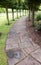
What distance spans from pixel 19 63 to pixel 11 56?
74cm

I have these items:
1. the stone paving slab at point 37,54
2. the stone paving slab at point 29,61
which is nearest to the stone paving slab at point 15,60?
the stone paving slab at point 29,61

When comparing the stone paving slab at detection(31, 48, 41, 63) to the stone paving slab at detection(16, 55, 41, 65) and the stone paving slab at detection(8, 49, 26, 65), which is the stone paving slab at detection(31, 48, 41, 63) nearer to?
the stone paving slab at detection(16, 55, 41, 65)

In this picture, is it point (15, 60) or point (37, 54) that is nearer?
point (15, 60)

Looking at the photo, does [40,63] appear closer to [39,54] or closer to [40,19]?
[39,54]

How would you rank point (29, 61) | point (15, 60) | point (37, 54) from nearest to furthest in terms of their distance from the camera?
1. point (29, 61)
2. point (15, 60)
3. point (37, 54)

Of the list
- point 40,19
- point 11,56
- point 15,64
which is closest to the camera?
point 15,64

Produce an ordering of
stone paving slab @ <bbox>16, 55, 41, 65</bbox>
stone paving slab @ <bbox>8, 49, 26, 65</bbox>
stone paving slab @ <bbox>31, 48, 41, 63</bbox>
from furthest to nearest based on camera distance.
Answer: stone paving slab @ <bbox>31, 48, 41, 63</bbox> → stone paving slab @ <bbox>8, 49, 26, 65</bbox> → stone paving slab @ <bbox>16, 55, 41, 65</bbox>

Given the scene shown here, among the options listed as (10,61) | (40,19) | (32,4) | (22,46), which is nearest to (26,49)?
(22,46)

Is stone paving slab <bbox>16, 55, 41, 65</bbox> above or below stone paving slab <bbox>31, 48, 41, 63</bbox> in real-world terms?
below

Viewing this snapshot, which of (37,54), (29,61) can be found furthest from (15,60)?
(37,54)

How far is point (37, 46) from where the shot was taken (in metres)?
6.16

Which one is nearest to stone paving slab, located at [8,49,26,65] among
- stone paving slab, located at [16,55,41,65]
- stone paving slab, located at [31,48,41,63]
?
stone paving slab, located at [16,55,41,65]

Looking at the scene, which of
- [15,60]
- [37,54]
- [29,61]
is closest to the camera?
[29,61]

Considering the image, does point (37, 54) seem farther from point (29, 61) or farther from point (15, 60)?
point (15, 60)
